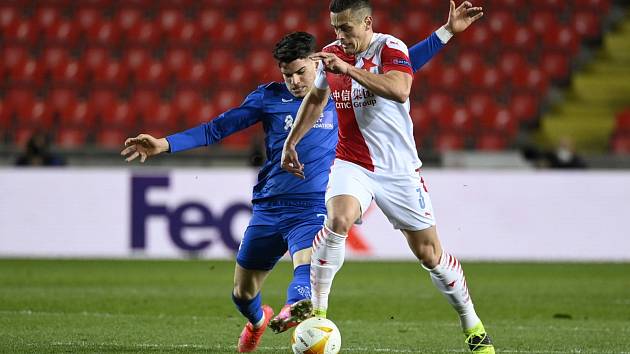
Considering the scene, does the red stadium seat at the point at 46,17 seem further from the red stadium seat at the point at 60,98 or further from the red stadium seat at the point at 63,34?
the red stadium seat at the point at 60,98

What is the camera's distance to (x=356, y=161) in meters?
6.43

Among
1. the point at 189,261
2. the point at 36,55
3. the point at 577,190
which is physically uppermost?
the point at 36,55

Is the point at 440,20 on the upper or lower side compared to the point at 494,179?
upper

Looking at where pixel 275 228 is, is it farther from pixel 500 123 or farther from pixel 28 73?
pixel 28 73

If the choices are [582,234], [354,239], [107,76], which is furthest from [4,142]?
[582,234]

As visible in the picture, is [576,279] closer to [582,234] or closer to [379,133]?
[582,234]

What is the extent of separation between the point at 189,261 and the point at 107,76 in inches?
285

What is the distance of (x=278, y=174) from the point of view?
709 cm

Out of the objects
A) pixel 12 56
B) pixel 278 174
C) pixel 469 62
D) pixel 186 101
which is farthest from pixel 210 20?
pixel 278 174

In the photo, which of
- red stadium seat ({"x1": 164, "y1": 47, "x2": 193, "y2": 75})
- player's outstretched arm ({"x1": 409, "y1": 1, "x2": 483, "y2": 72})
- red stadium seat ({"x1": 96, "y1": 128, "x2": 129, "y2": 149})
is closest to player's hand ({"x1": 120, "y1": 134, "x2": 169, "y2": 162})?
player's outstretched arm ({"x1": 409, "y1": 1, "x2": 483, "y2": 72})

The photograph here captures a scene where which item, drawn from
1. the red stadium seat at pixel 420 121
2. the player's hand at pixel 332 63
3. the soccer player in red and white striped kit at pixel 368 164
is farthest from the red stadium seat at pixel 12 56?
the player's hand at pixel 332 63

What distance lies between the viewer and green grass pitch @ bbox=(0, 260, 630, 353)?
7643mm

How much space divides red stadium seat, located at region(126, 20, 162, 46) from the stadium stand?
0.03 m

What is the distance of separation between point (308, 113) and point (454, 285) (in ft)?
4.35
